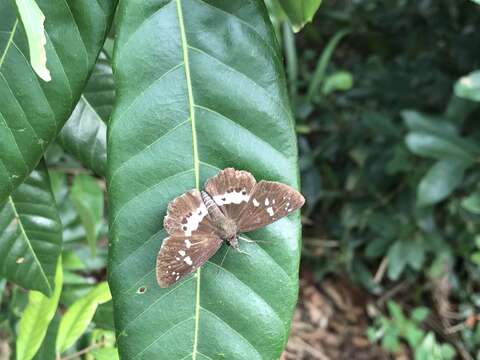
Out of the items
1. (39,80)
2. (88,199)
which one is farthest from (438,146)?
(39,80)

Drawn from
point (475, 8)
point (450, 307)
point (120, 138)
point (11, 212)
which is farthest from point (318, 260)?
point (120, 138)

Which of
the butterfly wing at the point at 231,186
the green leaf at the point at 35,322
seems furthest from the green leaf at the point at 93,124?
the butterfly wing at the point at 231,186

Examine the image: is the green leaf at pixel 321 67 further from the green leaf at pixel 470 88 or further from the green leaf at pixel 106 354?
the green leaf at pixel 106 354

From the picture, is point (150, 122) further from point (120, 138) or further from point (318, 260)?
point (318, 260)

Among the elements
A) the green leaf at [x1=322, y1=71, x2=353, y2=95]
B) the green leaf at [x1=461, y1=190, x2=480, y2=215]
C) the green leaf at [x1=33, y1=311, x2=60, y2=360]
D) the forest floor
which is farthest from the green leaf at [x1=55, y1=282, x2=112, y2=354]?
the forest floor

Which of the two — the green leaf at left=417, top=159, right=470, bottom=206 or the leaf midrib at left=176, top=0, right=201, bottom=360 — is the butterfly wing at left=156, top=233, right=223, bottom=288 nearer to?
the leaf midrib at left=176, top=0, right=201, bottom=360
